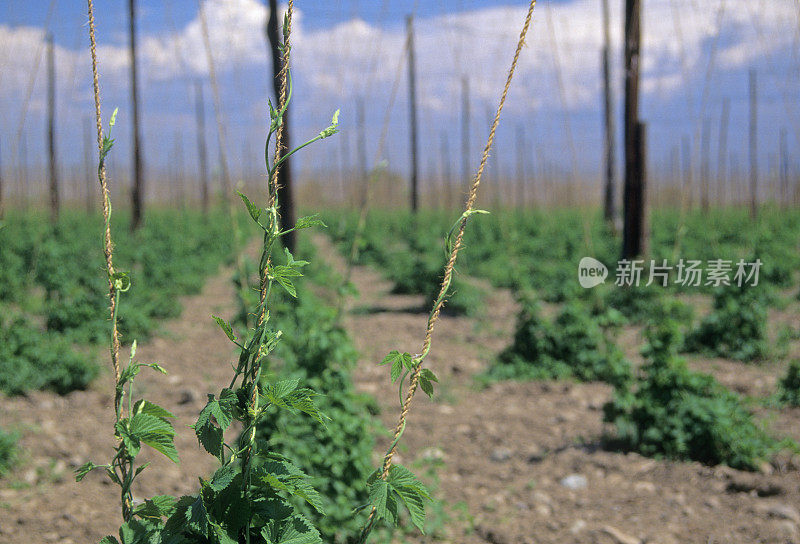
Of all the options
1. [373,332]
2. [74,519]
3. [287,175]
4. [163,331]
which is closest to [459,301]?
[373,332]

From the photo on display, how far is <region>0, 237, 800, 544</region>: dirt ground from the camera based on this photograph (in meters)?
3.16

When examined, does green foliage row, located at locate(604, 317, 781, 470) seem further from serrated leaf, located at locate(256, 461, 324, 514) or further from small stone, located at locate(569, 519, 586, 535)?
serrated leaf, located at locate(256, 461, 324, 514)

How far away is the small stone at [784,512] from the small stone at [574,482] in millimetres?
944

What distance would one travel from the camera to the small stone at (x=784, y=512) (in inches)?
126

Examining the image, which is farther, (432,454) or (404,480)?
(432,454)

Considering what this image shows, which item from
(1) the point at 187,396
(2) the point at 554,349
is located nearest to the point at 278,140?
(1) the point at 187,396

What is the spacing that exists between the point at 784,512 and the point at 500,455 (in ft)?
5.37

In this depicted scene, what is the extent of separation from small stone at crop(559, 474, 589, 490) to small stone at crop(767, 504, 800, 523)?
3.10 ft

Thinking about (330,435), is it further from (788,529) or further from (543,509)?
(788,529)

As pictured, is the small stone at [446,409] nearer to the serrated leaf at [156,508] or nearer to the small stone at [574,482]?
the small stone at [574,482]

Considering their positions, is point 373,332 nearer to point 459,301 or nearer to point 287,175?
point 459,301

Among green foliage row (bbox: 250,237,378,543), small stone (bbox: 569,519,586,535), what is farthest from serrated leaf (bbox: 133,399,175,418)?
small stone (bbox: 569,519,586,535)

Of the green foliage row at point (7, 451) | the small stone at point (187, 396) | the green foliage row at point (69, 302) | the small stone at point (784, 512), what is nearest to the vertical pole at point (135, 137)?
the green foliage row at point (69, 302)

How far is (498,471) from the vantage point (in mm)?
4113
